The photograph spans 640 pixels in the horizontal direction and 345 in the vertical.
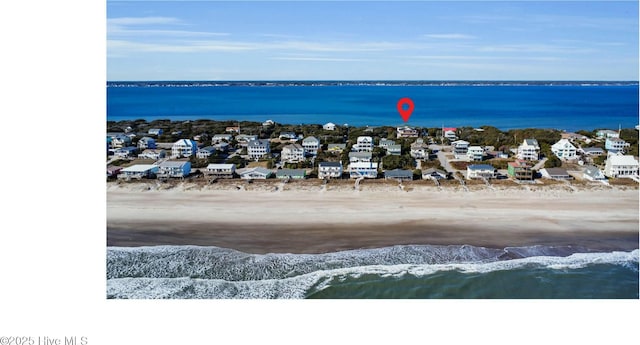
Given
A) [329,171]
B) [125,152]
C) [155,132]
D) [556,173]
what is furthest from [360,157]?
[155,132]

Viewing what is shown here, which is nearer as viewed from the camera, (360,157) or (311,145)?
(360,157)

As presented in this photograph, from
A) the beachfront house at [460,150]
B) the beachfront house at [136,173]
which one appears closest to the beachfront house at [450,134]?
the beachfront house at [460,150]

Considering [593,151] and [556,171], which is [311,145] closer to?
[556,171]

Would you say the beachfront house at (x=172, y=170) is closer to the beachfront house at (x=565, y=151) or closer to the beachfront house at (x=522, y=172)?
the beachfront house at (x=522, y=172)

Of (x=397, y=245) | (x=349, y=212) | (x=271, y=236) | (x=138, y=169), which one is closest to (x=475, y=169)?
(x=349, y=212)

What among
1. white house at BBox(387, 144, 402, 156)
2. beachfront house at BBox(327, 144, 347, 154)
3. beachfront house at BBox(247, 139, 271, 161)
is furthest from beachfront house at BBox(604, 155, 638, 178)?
beachfront house at BBox(247, 139, 271, 161)

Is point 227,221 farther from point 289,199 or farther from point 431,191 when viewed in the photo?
point 431,191

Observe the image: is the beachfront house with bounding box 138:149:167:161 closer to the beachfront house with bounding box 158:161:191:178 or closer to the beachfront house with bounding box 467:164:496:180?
the beachfront house with bounding box 158:161:191:178
